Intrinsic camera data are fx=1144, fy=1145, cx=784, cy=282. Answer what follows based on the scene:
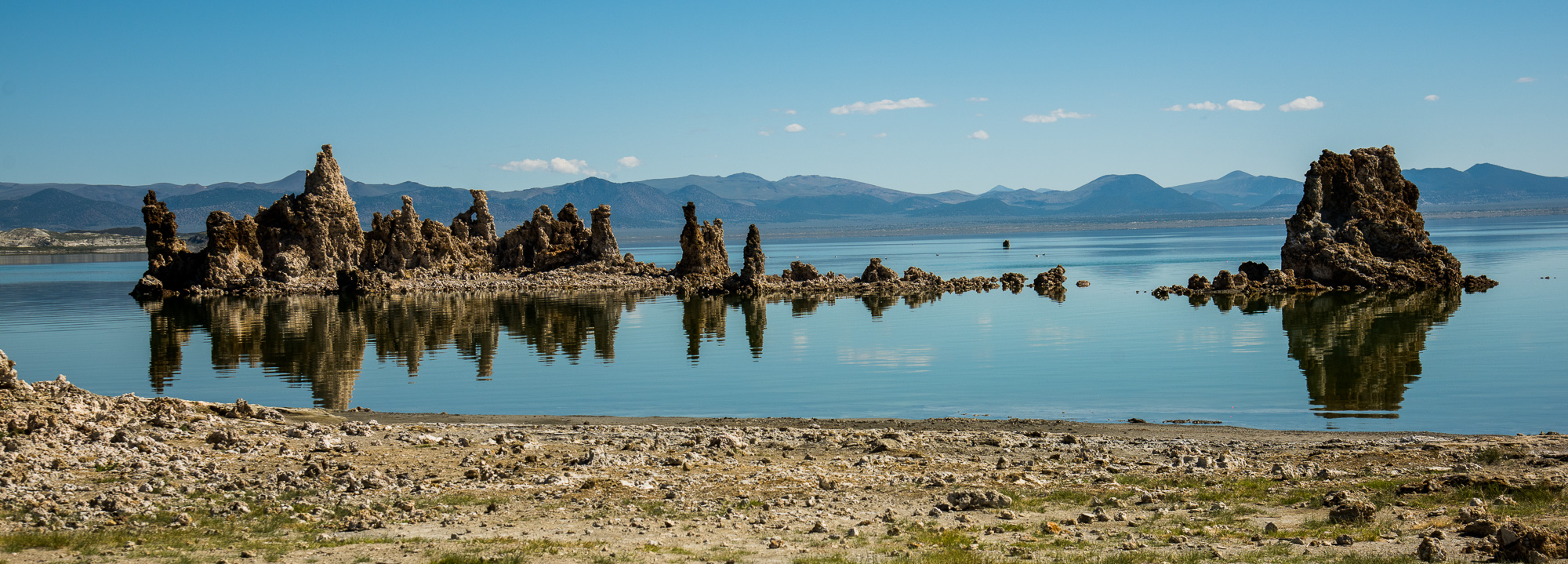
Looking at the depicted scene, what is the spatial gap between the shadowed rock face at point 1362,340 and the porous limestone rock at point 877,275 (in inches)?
854

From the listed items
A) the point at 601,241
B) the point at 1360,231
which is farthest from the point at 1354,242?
the point at 601,241

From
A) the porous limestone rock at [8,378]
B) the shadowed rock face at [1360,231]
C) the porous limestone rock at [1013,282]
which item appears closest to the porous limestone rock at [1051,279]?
the porous limestone rock at [1013,282]

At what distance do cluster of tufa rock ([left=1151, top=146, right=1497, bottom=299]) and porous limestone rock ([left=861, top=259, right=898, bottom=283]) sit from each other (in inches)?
624

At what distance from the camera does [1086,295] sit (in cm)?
5538

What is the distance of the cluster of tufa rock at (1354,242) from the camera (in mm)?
54656

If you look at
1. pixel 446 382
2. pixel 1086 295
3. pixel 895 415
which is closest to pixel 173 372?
pixel 446 382

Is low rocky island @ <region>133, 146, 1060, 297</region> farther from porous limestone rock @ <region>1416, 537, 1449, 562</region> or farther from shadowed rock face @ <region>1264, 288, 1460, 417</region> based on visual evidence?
porous limestone rock @ <region>1416, 537, 1449, 562</region>

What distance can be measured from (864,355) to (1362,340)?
1457 cm

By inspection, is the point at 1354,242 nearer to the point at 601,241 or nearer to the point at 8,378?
the point at 601,241

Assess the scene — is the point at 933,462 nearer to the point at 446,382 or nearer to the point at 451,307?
the point at 446,382

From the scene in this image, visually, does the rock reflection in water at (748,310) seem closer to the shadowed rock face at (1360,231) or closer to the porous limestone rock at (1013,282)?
the porous limestone rock at (1013,282)

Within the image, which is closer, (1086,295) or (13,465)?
(13,465)

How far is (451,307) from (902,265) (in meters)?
50.0

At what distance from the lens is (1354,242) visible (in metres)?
56.1
